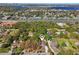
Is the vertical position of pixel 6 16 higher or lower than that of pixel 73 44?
higher

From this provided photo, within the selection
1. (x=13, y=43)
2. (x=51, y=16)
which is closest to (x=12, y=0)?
(x=51, y=16)

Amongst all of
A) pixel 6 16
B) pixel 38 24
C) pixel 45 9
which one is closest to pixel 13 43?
pixel 38 24

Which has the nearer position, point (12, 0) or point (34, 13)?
point (34, 13)

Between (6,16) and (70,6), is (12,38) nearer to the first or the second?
(6,16)
